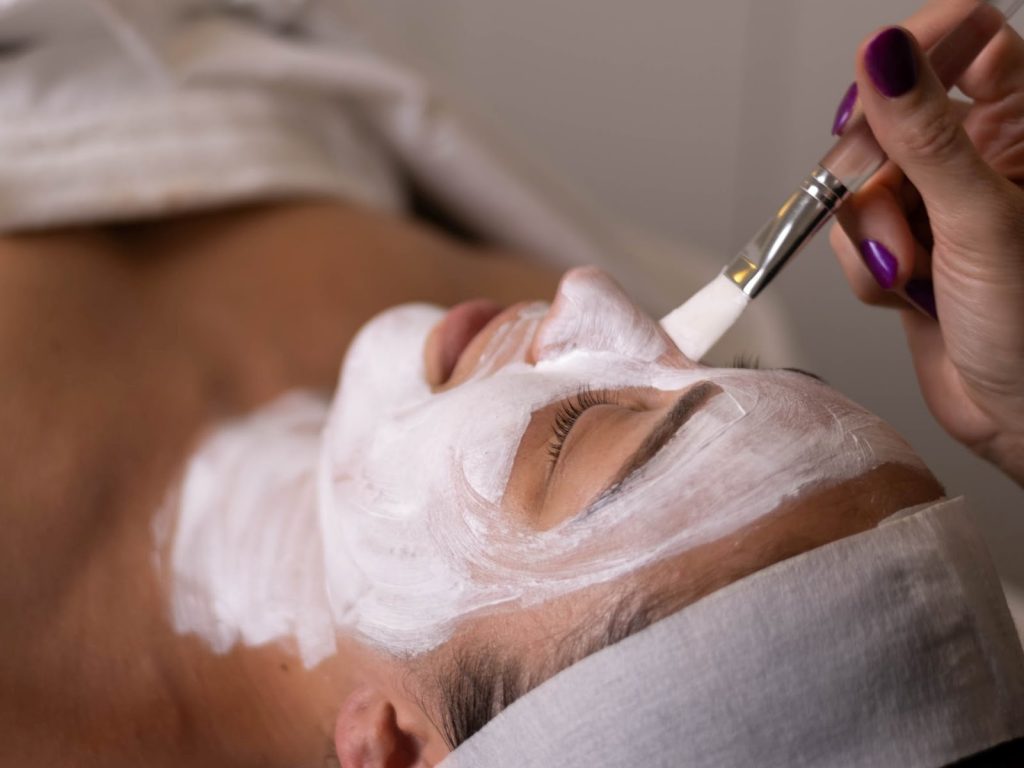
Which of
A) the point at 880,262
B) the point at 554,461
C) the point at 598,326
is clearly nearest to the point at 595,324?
the point at 598,326

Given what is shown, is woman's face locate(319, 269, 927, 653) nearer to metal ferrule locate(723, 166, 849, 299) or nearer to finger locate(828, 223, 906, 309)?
metal ferrule locate(723, 166, 849, 299)

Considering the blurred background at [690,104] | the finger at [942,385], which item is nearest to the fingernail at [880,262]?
the finger at [942,385]

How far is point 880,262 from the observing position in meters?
0.73

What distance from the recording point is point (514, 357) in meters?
0.73

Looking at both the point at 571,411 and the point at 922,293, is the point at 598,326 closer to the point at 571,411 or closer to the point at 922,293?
the point at 571,411

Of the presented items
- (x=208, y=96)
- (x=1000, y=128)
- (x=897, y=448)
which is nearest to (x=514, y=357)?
(x=897, y=448)

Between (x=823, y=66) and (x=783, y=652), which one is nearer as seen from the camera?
(x=783, y=652)

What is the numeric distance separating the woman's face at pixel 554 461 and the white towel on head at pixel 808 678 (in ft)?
0.15

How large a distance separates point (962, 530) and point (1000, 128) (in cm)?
36

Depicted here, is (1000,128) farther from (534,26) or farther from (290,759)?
(534,26)

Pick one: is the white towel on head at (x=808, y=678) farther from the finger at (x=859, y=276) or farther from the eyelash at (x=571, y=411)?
the finger at (x=859, y=276)

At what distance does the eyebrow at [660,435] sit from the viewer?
0.61 m

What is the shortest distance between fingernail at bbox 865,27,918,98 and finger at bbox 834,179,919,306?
151 mm

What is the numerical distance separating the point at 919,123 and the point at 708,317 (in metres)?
0.18
